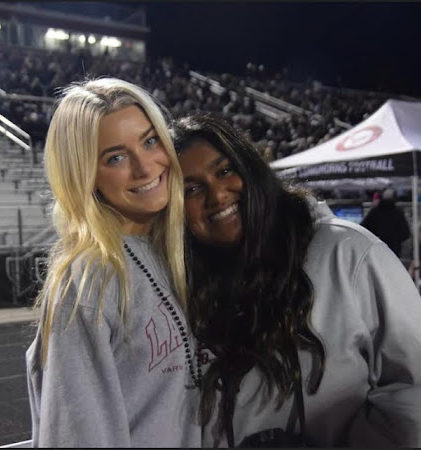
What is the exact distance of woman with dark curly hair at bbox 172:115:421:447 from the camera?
1230 mm

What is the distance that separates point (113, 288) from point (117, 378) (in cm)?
18

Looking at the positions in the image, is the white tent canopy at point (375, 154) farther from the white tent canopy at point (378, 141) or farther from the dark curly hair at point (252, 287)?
the dark curly hair at point (252, 287)

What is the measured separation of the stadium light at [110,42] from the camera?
80.1 ft

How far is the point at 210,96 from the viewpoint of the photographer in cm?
1773

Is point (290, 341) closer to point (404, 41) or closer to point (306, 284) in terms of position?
point (306, 284)

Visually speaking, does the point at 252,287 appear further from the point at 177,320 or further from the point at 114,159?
the point at 114,159

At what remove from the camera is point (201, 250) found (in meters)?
1.48

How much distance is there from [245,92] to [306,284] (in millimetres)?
17349

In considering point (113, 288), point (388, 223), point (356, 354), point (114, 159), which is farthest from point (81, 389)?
point (388, 223)

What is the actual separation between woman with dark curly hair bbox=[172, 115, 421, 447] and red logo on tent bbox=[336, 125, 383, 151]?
4151 mm

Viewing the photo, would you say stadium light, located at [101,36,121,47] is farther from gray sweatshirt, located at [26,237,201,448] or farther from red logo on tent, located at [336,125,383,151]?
gray sweatshirt, located at [26,237,201,448]

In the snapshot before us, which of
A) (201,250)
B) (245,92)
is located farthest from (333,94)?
(201,250)

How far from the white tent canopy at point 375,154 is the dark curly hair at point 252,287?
3029 millimetres

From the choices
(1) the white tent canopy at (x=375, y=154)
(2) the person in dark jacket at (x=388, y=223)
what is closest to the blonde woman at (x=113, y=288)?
(1) the white tent canopy at (x=375, y=154)
